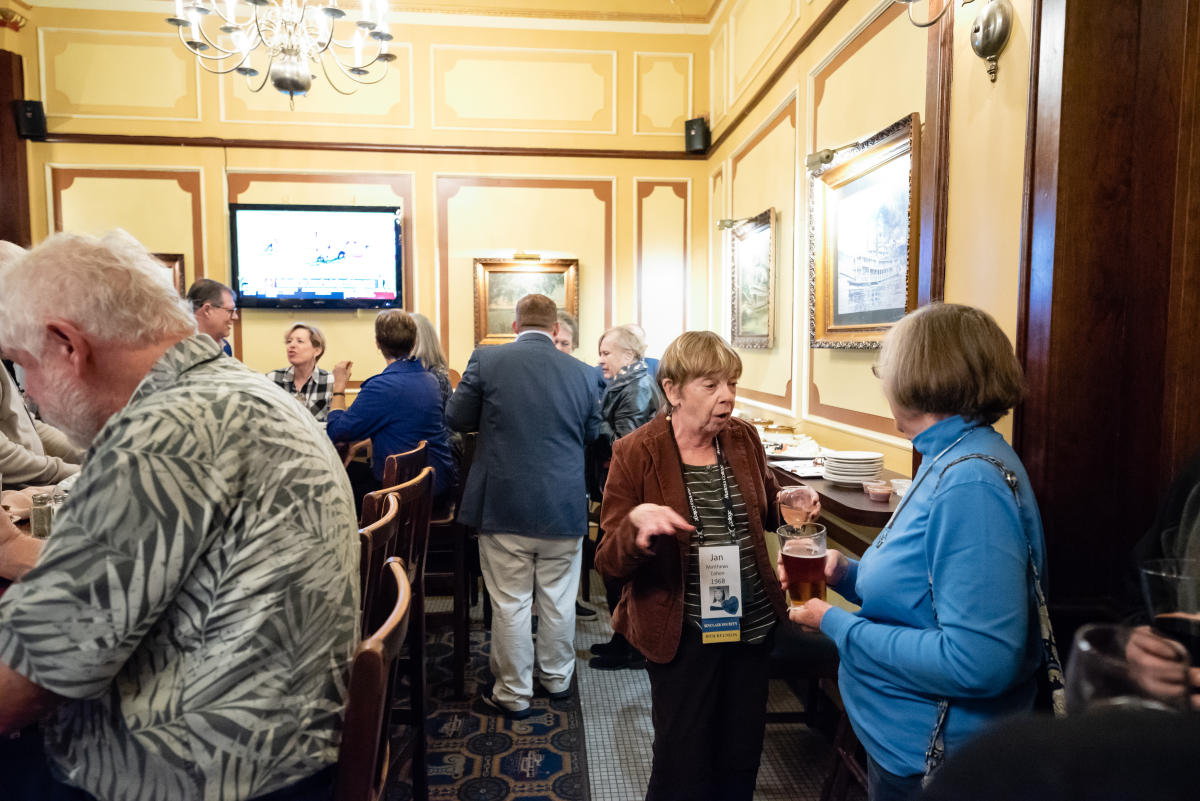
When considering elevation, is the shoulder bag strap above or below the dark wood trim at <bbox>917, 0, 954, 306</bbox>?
below

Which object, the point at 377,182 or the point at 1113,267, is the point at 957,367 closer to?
the point at 1113,267

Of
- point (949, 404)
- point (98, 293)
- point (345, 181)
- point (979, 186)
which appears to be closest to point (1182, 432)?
point (949, 404)

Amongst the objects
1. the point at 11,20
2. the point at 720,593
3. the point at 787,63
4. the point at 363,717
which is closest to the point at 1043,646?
the point at 720,593

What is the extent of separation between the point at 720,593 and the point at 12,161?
6.39 m

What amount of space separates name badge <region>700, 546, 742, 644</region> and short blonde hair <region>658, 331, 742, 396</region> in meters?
0.44

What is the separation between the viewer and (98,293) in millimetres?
1051

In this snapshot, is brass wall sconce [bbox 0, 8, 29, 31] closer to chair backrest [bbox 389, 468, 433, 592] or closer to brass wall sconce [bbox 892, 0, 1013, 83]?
chair backrest [bbox 389, 468, 433, 592]

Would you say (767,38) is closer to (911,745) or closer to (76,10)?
(911,745)

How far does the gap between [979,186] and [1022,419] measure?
66cm

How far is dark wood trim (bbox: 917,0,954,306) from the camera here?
2.00 metres

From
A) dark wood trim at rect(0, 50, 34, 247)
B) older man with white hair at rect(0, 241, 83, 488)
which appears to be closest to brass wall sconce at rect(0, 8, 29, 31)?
dark wood trim at rect(0, 50, 34, 247)

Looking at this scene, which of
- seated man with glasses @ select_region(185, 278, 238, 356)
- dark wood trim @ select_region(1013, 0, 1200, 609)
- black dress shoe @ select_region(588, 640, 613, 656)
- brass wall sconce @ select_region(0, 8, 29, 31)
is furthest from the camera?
brass wall sconce @ select_region(0, 8, 29, 31)

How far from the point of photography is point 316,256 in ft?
18.2

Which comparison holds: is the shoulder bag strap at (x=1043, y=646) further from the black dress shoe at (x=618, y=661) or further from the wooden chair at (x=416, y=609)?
the black dress shoe at (x=618, y=661)
